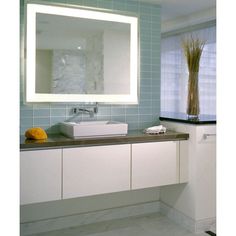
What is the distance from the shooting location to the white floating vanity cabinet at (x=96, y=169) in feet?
7.85

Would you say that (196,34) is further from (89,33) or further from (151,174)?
(151,174)

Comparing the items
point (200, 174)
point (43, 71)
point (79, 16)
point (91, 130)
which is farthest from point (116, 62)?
point (200, 174)

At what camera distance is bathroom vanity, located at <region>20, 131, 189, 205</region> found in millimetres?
2393

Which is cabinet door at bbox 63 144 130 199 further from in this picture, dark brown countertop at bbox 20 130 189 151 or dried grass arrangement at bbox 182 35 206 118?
dried grass arrangement at bbox 182 35 206 118

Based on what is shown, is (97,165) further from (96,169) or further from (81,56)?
(81,56)

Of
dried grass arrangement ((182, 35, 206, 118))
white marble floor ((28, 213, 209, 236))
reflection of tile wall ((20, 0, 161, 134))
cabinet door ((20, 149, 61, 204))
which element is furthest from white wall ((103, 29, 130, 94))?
white marble floor ((28, 213, 209, 236))

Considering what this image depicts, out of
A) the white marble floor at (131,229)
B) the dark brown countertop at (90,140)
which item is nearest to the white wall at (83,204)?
the white marble floor at (131,229)

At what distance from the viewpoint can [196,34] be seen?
4.04 m

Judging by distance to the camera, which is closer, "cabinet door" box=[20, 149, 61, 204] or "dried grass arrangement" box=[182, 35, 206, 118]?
"cabinet door" box=[20, 149, 61, 204]

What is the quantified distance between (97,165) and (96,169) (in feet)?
0.11

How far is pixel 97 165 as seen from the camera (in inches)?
103

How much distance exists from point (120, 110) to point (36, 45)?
42.0 inches

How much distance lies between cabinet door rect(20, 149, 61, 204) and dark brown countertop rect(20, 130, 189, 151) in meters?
0.05
